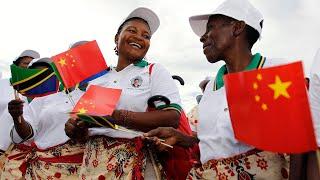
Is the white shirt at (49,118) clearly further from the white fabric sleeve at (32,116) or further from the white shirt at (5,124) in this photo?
the white shirt at (5,124)

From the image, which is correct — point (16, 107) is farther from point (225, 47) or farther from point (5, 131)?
point (225, 47)

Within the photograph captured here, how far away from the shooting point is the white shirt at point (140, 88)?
298cm

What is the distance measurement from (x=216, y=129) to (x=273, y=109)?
0.68m

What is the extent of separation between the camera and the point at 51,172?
3.30 meters

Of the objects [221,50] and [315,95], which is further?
[221,50]

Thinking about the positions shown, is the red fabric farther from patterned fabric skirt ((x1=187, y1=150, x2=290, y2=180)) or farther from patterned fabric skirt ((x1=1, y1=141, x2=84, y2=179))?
patterned fabric skirt ((x1=1, y1=141, x2=84, y2=179))

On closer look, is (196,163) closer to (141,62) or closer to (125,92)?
(125,92)

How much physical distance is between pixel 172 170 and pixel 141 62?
88 cm

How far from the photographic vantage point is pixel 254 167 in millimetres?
2309

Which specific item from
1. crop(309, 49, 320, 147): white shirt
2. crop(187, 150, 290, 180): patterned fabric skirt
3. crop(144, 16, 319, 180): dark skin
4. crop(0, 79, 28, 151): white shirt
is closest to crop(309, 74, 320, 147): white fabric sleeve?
crop(309, 49, 320, 147): white shirt

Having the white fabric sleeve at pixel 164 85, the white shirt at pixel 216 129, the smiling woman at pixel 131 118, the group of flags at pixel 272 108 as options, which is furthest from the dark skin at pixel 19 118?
the group of flags at pixel 272 108

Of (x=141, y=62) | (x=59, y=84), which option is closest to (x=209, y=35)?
(x=141, y=62)

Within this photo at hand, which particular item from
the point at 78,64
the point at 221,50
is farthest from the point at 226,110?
the point at 78,64

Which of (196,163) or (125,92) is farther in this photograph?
(125,92)
